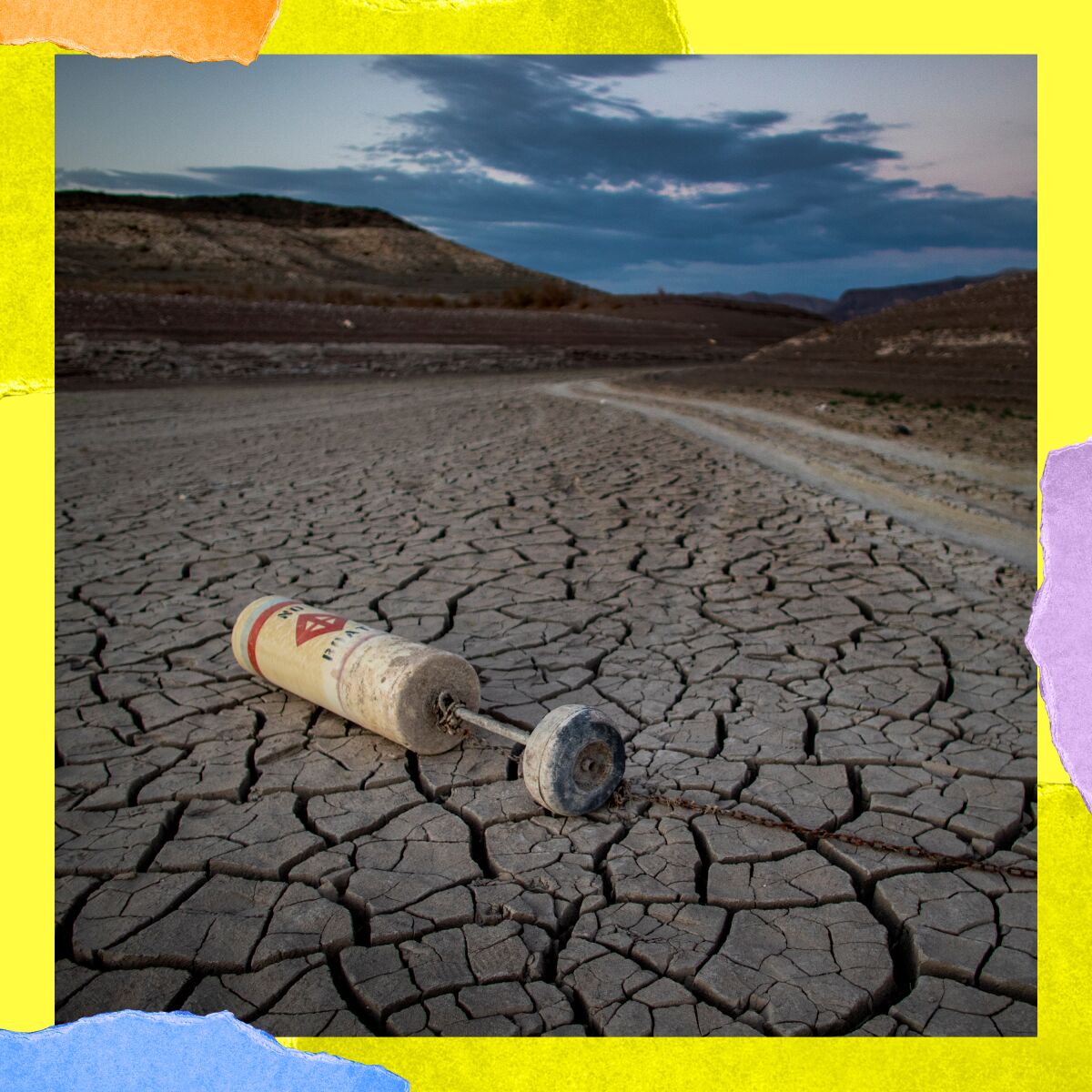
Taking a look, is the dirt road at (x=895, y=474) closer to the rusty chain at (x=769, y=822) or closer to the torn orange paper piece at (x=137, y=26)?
the rusty chain at (x=769, y=822)

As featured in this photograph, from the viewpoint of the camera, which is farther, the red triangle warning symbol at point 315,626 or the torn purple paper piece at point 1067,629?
the red triangle warning symbol at point 315,626

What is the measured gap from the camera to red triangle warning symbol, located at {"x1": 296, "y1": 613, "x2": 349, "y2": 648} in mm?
2955

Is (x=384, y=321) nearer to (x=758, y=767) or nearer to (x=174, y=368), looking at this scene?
(x=174, y=368)

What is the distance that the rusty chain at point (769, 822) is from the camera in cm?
231

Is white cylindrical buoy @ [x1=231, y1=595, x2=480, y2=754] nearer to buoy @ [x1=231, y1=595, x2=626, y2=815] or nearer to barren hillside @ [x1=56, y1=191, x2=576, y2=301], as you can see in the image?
buoy @ [x1=231, y1=595, x2=626, y2=815]

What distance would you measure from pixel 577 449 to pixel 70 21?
5631 millimetres

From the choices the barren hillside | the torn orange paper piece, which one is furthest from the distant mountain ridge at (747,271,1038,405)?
the barren hillside

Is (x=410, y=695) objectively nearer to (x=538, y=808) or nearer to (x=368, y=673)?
(x=368, y=673)

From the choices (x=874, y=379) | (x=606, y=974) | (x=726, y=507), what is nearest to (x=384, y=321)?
(x=874, y=379)

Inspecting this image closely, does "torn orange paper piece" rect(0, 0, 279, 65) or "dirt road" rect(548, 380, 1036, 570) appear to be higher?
"torn orange paper piece" rect(0, 0, 279, 65)

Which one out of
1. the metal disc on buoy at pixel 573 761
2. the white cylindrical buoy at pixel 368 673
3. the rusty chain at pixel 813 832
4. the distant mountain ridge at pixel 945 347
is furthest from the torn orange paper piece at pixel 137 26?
the distant mountain ridge at pixel 945 347

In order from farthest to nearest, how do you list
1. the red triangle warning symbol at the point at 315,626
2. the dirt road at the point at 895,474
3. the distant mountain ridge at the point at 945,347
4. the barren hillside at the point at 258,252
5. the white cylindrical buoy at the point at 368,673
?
the barren hillside at the point at 258,252 → the distant mountain ridge at the point at 945,347 → the dirt road at the point at 895,474 → the red triangle warning symbol at the point at 315,626 → the white cylindrical buoy at the point at 368,673

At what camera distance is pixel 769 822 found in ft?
7.96

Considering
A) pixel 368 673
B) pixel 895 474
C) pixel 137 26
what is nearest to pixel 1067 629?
pixel 368 673
